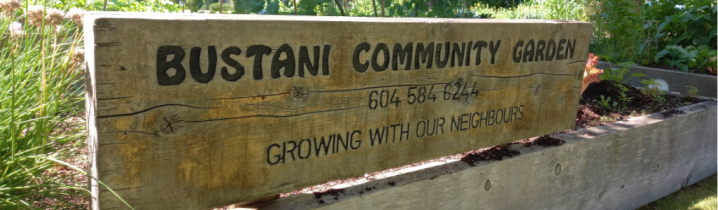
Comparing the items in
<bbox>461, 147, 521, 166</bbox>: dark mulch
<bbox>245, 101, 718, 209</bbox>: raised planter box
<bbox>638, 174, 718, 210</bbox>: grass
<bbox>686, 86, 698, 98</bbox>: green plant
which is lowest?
<bbox>638, 174, 718, 210</bbox>: grass

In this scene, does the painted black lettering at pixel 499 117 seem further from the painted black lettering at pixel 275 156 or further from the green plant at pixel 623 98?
the green plant at pixel 623 98

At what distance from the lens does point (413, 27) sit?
2238 millimetres

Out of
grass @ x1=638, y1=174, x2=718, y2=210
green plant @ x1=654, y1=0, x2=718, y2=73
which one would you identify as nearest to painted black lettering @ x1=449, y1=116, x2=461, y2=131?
grass @ x1=638, y1=174, x2=718, y2=210

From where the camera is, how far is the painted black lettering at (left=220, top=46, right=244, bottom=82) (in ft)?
5.71

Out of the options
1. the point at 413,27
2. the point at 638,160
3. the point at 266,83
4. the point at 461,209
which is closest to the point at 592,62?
the point at 638,160

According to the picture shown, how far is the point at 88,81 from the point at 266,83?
0.54 m

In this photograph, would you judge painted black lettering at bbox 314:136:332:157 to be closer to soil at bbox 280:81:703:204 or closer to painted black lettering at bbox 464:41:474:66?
soil at bbox 280:81:703:204

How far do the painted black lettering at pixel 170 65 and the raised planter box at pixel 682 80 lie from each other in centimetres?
489

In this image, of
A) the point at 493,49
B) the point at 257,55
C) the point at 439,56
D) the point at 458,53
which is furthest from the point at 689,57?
the point at 257,55

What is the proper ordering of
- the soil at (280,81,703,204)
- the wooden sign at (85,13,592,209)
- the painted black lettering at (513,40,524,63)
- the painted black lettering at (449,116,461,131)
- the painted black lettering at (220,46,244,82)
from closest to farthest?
the wooden sign at (85,13,592,209) < the painted black lettering at (220,46,244,82) < the painted black lettering at (449,116,461,131) < the painted black lettering at (513,40,524,63) < the soil at (280,81,703,204)

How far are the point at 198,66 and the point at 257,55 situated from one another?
0.68 feet

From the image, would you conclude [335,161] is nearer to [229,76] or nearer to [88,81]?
[229,76]

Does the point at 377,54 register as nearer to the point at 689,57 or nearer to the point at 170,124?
the point at 170,124

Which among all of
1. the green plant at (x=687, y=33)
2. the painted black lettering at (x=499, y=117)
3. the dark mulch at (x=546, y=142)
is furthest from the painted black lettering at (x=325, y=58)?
the green plant at (x=687, y=33)
